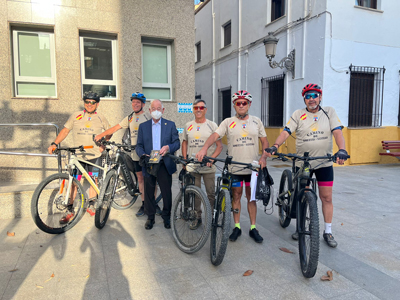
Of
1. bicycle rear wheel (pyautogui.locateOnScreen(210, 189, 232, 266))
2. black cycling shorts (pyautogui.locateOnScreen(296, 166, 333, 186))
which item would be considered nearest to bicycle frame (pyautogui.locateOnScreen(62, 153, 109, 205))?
bicycle rear wheel (pyautogui.locateOnScreen(210, 189, 232, 266))

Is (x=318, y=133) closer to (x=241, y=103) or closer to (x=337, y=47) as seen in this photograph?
(x=241, y=103)

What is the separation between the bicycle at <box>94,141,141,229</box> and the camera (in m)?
3.96

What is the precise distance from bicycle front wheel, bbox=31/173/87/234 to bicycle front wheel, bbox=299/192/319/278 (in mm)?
2777

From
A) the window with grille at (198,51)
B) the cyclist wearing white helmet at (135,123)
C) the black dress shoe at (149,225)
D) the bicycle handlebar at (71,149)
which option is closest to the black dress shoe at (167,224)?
the black dress shoe at (149,225)

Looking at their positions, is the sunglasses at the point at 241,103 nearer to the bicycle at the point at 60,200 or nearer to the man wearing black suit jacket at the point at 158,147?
the man wearing black suit jacket at the point at 158,147

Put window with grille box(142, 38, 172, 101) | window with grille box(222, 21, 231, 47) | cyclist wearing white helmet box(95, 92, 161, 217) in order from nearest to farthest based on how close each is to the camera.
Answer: cyclist wearing white helmet box(95, 92, 161, 217), window with grille box(142, 38, 172, 101), window with grille box(222, 21, 231, 47)

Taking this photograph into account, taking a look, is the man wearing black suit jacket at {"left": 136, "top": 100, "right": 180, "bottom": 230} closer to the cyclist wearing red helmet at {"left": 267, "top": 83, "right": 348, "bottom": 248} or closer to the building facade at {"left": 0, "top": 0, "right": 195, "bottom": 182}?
the cyclist wearing red helmet at {"left": 267, "top": 83, "right": 348, "bottom": 248}

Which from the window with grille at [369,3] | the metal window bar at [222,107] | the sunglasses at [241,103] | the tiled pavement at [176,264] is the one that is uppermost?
the window with grille at [369,3]

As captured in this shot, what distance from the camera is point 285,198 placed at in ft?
13.1

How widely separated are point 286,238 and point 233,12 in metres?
12.8

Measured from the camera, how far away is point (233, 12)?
1413cm

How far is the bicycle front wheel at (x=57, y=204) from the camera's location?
3668 millimetres

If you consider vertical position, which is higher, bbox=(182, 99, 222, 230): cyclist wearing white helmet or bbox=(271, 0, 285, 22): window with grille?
bbox=(271, 0, 285, 22): window with grille

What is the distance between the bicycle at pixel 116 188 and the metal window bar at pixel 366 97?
26.7ft
